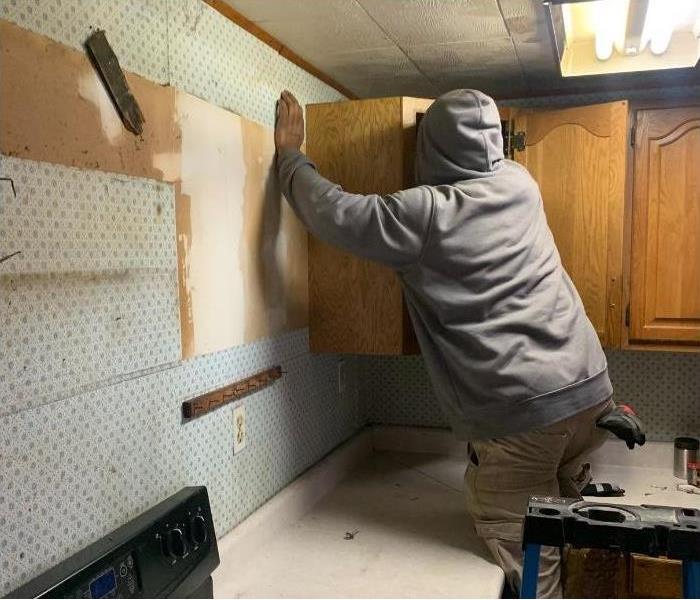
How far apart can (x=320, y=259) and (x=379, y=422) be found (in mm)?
894

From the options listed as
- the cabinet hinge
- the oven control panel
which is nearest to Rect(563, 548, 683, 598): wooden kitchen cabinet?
the oven control panel

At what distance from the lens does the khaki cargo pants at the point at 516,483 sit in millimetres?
1516

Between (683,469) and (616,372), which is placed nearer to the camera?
(683,469)

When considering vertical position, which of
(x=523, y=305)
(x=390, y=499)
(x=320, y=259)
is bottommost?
(x=390, y=499)

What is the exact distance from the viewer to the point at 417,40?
1.69 meters

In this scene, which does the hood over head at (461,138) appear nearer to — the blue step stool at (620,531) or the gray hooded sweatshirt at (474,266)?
the gray hooded sweatshirt at (474,266)

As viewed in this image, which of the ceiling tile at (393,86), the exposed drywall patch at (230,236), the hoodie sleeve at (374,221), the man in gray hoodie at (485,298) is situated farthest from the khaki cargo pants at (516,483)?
the ceiling tile at (393,86)

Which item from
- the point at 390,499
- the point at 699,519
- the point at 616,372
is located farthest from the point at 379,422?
the point at 699,519

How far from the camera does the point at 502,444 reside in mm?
1558

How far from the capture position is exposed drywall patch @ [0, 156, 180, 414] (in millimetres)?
913

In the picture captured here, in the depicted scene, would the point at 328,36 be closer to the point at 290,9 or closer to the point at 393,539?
the point at 290,9

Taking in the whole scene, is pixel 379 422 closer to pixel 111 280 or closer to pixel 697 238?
pixel 697 238

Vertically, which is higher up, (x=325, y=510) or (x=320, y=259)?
(x=320, y=259)

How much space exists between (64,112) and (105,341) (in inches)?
14.0
